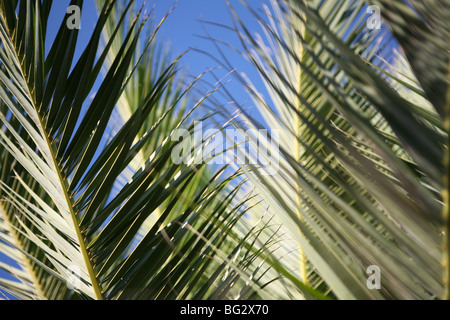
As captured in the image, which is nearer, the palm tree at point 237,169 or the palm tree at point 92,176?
the palm tree at point 237,169

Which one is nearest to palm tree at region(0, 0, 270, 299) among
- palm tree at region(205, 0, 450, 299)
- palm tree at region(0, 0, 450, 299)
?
palm tree at region(0, 0, 450, 299)

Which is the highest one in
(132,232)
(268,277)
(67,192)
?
(67,192)

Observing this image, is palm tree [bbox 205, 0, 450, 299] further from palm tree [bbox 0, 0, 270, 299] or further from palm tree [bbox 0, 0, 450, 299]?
palm tree [bbox 0, 0, 270, 299]

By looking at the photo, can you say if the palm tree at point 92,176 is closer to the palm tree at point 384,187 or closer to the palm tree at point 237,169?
the palm tree at point 237,169

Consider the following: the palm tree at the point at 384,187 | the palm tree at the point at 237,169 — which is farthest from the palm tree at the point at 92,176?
the palm tree at the point at 384,187

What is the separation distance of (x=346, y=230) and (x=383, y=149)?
0.31 ft

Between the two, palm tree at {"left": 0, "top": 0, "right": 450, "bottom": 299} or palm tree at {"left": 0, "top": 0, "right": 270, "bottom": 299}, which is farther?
palm tree at {"left": 0, "top": 0, "right": 270, "bottom": 299}

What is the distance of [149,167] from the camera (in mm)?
849

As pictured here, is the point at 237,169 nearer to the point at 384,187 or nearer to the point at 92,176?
the point at 92,176

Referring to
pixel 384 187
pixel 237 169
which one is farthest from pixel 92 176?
pixel 384 187
